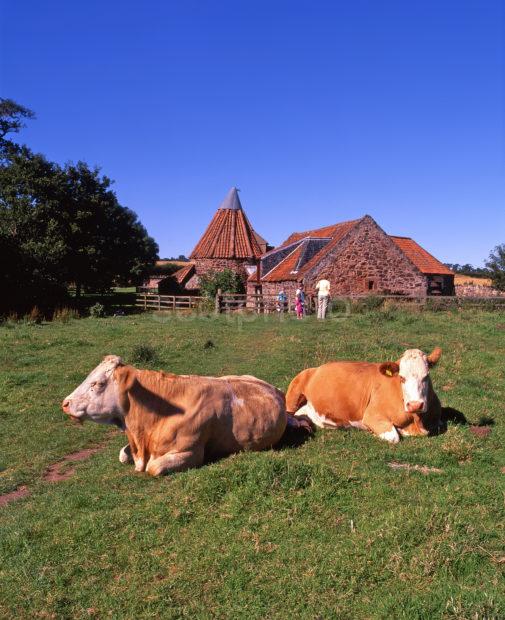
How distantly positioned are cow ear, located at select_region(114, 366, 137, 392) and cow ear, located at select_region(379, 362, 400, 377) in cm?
306

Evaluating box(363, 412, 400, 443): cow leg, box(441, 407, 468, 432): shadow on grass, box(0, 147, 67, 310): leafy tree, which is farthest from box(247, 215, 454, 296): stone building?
box(363, 412, 400, 443): cow leg

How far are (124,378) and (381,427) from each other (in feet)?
10.5

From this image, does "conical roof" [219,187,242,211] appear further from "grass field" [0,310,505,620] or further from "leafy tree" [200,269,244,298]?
"grass field" [0,310,505,620]

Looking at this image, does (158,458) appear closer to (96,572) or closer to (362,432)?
(96,572)

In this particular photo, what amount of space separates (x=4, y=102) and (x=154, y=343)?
32.5 meters

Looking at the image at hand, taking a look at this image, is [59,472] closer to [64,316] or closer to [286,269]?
[64,316]

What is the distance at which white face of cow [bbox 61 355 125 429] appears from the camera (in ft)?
20.0

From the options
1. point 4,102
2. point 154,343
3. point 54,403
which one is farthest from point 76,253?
point 54,403

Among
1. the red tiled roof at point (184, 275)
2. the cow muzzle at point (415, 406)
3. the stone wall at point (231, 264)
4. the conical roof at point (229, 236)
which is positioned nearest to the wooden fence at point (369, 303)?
the stone wall at point (231, 264)

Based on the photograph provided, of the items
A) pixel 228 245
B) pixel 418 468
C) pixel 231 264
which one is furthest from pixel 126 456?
pixel 228 245

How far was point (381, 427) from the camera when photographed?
6977 mm

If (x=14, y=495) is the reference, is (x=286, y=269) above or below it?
above

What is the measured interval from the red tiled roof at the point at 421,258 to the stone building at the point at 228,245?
35.8ft

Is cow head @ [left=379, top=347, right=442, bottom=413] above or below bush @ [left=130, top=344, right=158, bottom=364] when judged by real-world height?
above
